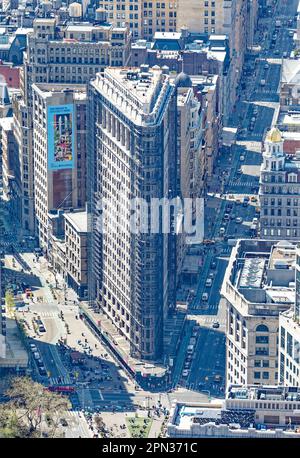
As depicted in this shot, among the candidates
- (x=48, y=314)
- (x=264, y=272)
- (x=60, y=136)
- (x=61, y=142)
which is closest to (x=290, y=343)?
(x=264, y=272)

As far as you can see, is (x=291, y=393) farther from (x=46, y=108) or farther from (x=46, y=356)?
(x=46, y=108)

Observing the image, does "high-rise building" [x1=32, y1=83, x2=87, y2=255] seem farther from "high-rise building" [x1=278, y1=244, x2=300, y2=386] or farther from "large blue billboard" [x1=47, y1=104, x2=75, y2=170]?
"high-rise building" [x1=278, y1=244, x2=300, y2=386]

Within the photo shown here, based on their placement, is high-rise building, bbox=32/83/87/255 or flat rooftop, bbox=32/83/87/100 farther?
flat rooftop, bbox=32/83/87/100

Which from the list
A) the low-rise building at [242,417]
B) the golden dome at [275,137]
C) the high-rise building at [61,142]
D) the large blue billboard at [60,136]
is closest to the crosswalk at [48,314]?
the high-rise building at [61,142]

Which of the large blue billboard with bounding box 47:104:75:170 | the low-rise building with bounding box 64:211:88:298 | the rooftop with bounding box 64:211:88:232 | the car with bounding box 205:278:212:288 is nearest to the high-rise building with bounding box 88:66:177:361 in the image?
the low-rise building with bounding box 64:211:88:298

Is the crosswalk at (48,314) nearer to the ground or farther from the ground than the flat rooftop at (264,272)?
nearer to the ground

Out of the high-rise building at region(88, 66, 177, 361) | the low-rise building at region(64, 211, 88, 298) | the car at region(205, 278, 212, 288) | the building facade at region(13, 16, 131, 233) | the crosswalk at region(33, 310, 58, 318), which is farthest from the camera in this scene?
the building facade at region(13, 16, 131, 233)

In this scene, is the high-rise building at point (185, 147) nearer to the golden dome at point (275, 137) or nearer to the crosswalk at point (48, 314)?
the golden dome at point (275, 137)
